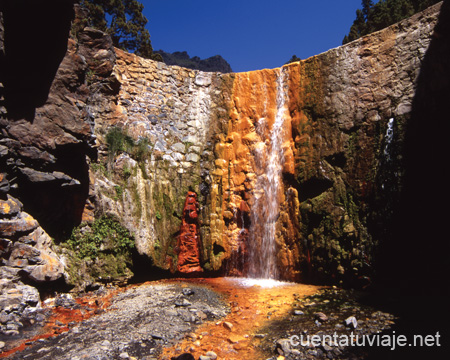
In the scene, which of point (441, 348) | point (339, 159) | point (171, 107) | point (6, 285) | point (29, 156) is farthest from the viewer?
point (171, 107)

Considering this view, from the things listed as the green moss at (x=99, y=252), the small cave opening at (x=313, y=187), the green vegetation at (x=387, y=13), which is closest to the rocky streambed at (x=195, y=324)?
the green moss at (x=99, y=252)

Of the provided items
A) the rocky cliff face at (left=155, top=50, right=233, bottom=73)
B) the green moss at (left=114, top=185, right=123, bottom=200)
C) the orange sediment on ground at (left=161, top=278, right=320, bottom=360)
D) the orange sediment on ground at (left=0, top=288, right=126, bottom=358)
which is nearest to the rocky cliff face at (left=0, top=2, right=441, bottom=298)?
the green moss at (left=114, top=185, right=123, bottom=200)

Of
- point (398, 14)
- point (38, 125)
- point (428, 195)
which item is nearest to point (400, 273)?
point (428, 195)

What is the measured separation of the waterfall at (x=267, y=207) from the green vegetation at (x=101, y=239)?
11.1 feet

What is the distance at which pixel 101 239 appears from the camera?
7.21m

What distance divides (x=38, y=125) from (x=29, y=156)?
692 millimetres

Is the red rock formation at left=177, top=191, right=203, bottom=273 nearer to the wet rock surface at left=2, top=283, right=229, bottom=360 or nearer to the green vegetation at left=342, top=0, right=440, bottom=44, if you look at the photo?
the wet rock surface at left=2, top=283, right=229, bottom=360

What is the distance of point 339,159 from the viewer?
8031mm

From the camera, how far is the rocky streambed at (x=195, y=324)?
4.22 metres

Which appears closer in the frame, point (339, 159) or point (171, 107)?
point (339, 159)

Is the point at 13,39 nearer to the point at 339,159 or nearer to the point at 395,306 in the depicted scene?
the point at 339,159

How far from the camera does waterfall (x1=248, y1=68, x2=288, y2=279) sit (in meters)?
8.59

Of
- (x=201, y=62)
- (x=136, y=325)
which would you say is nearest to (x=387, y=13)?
(x=136, y=325)

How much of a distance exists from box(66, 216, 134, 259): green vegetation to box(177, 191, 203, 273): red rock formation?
1.52 metres
